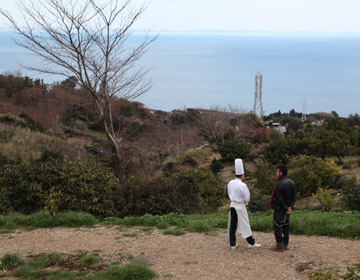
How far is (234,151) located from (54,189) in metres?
17.8

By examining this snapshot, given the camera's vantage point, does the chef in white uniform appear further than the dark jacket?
Yes

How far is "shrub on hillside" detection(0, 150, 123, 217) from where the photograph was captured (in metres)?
10.4

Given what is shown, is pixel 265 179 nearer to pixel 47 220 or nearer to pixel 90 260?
pixel 47 220

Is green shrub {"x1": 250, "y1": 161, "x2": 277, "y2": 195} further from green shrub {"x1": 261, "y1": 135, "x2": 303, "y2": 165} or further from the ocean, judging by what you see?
the ocean

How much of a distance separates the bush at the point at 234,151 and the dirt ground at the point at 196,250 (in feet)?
60.7

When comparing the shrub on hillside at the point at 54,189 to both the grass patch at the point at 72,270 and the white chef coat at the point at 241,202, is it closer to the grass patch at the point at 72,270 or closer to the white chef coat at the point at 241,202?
the grass patch at the point at 72,270

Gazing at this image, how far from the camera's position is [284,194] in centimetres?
701

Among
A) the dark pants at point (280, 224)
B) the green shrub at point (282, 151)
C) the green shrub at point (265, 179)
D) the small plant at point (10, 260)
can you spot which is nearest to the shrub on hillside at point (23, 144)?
the green shrub at point (265, 179)

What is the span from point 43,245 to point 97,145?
25.1 metres

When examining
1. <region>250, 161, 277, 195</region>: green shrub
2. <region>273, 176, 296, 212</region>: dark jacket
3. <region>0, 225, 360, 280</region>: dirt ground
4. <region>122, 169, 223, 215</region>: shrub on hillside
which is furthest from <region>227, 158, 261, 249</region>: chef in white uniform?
<region>250, 161, 277, 195</region>: green shrub

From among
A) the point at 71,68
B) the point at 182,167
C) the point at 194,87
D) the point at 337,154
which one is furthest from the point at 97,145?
the point at 194,87

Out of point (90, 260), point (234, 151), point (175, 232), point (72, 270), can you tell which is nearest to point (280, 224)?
point (175, 232)

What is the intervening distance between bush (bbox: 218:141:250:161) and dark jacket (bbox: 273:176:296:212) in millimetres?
19829

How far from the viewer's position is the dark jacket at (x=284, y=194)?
22.9ft
